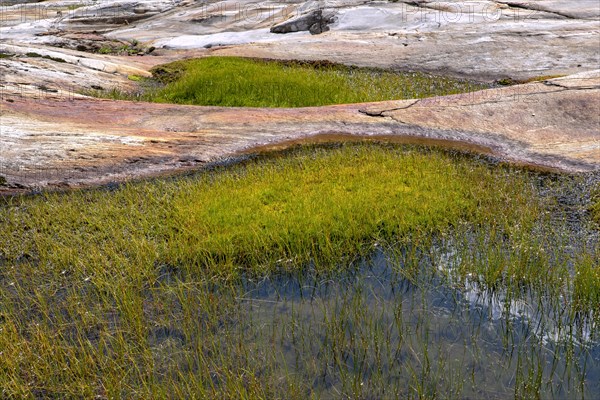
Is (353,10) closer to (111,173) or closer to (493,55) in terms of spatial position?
(493,55)

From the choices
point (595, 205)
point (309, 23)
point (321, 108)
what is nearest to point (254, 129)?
point (321, 108)

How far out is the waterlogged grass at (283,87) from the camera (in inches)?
834

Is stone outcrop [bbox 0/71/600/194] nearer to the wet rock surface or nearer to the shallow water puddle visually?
the wet rock surface

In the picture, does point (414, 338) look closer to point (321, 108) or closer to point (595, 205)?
point (595, 205)

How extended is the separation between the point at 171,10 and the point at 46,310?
4318cm

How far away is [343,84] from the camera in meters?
23.1

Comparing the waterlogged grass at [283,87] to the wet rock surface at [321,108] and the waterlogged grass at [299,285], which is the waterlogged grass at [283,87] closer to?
the wet rock surface at [321,108]

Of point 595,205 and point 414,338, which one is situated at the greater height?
point 595,205

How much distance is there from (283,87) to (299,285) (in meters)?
13.3

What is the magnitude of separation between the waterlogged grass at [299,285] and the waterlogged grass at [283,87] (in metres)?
7.91

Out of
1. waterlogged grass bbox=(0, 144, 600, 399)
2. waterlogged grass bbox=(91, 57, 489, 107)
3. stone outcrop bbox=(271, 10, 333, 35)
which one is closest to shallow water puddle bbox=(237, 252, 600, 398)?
waterlogged grass bbox=(0, 144, 600, 399)

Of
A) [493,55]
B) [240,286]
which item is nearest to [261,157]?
[240,286]

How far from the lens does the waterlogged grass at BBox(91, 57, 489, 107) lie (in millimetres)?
21188

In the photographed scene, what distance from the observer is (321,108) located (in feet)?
58.0
